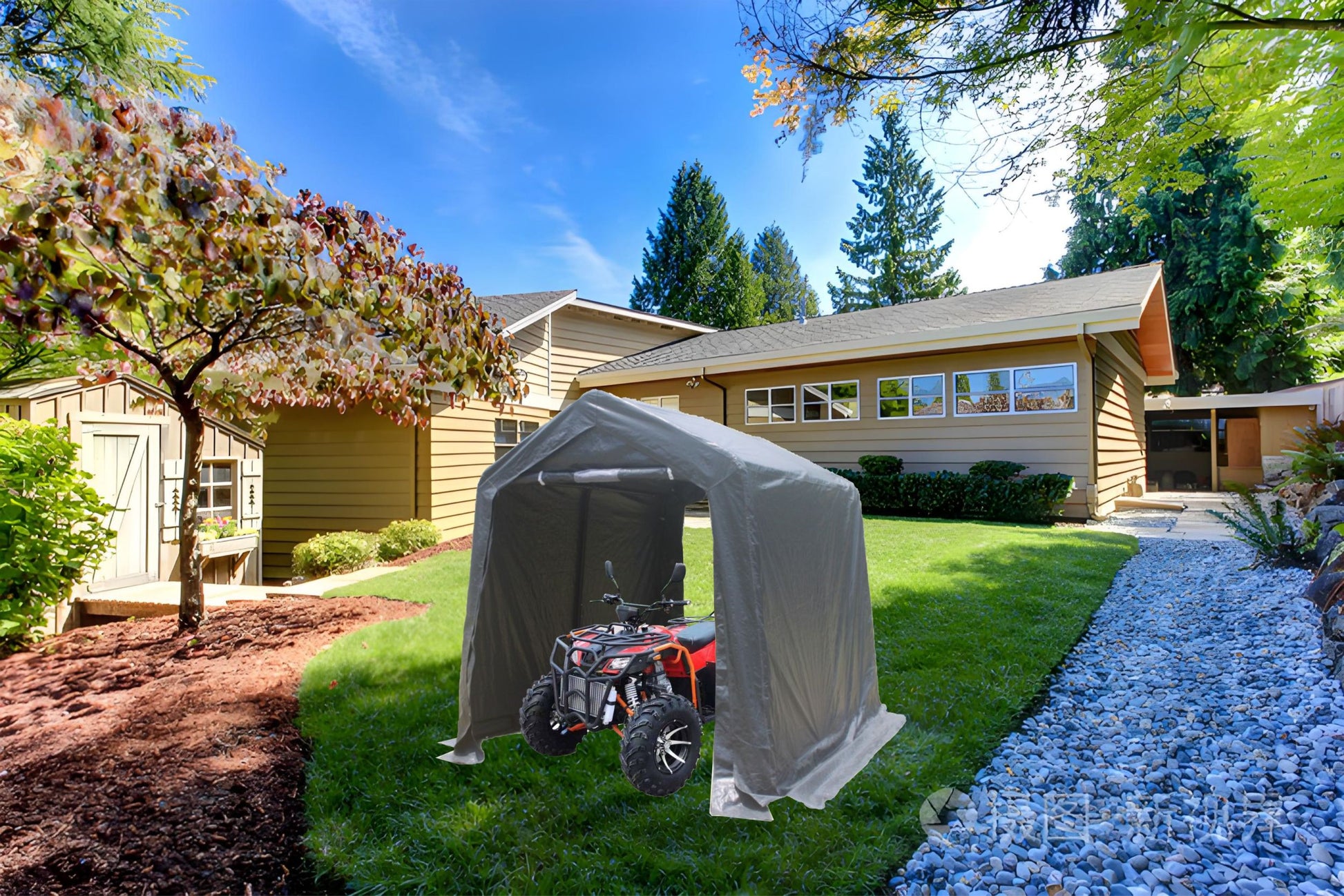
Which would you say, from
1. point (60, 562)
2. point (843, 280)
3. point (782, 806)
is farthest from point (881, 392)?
point (843, 280)

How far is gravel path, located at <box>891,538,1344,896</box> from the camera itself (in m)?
2.20

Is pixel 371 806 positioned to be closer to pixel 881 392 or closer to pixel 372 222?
pixel 372 222

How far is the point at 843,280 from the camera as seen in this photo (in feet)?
115

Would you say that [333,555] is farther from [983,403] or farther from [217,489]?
[983,403]

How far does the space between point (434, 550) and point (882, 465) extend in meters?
8.14

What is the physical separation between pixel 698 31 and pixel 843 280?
31.7m

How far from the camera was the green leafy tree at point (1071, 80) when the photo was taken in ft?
11.5

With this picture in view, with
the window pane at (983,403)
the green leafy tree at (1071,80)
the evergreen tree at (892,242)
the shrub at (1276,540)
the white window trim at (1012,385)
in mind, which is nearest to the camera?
the green leafy tree at (1071,80)

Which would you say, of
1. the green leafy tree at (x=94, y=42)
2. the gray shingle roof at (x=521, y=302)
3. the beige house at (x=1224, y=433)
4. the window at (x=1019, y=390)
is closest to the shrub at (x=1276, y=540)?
the window at (x=1019, y=390)

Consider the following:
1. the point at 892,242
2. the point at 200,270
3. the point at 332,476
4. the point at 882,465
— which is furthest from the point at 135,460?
the point at 892,242

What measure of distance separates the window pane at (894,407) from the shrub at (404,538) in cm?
876

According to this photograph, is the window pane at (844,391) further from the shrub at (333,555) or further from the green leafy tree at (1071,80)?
the shrub at (333,555)

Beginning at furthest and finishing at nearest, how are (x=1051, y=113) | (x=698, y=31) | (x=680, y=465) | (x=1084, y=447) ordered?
(x=1084, y=447)
(x=698, y=31)
(x=1051, y=113)
(x=680, y=465)

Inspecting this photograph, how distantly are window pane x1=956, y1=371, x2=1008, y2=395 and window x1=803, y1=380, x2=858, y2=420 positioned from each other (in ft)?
6.83
